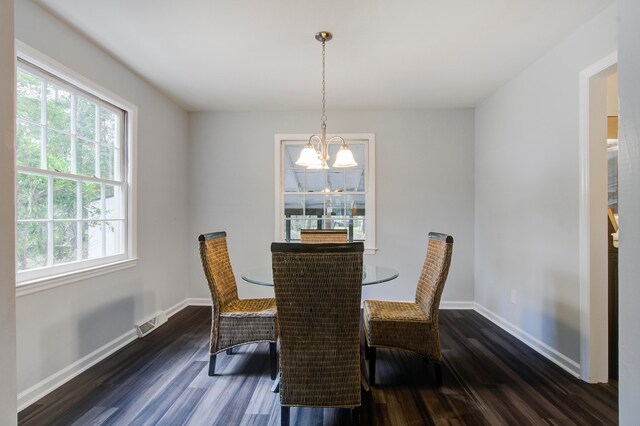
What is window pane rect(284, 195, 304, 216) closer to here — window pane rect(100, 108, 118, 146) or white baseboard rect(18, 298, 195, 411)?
window pane rect(100, 108, 118, 146)

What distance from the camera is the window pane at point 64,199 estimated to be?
2.16 m

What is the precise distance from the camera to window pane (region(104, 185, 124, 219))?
2686mm

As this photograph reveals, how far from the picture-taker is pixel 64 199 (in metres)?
2.24

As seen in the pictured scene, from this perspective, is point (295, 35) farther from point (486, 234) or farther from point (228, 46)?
point (486, 234)

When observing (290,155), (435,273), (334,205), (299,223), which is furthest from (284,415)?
(290,155)

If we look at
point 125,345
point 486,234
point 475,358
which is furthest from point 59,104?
point 486,234

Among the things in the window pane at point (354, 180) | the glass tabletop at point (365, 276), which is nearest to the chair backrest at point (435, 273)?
the glass tabletop at point (365, 276)

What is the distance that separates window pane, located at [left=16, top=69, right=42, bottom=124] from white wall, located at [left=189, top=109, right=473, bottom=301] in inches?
76.0

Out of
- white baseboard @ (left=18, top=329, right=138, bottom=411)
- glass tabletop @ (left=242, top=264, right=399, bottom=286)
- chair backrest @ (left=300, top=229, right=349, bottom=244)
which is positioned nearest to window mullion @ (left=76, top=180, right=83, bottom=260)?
white baseboard @ (left=18, top=329, right=138, bottom=411)

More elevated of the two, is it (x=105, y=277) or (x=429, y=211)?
(x=429, y=211)

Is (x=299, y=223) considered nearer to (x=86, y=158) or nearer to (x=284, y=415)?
(x=86, y=158)

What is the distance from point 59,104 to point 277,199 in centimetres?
223

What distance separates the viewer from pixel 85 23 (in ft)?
7.00

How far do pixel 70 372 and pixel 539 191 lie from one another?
3888 mm
